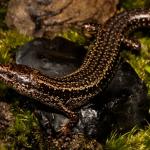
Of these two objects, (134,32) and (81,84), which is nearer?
(81,84)

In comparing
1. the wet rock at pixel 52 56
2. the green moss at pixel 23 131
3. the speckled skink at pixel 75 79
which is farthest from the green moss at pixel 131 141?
the wet rock at pixel 52 56

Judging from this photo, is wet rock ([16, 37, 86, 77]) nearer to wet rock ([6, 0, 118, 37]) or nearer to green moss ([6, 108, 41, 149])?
wet rock ([6, 0, 118, 37])

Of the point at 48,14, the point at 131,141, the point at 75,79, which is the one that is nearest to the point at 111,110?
the point at 131,141

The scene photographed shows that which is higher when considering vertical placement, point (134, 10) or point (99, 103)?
point (134, 10)

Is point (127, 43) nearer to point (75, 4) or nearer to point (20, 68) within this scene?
point (75, 4)

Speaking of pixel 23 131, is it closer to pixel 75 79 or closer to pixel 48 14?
pixel 75 79

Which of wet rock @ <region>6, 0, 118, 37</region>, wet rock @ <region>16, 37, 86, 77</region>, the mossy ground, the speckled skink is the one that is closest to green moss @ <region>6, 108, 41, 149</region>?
the mossy ground

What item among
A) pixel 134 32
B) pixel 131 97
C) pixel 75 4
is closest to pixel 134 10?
pixel 134 32
